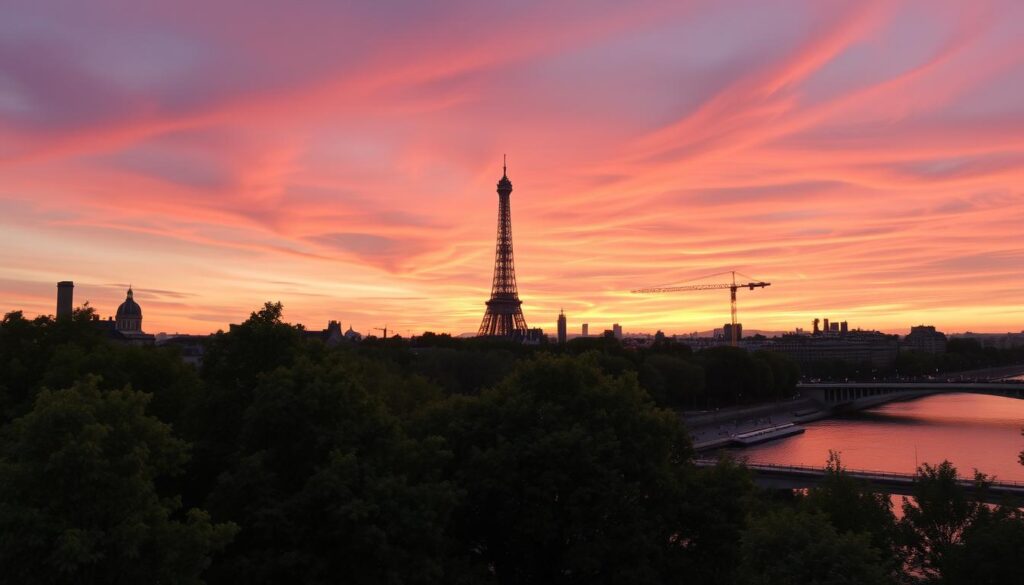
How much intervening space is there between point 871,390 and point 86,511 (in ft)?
277

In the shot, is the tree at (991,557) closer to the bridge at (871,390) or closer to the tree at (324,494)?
the tree at (324,494)

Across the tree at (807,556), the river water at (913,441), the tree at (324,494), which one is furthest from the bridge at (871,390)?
the tree at (324,494)

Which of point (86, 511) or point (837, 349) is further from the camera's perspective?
point (837, 349)

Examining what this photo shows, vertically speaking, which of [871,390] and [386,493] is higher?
[386,493]

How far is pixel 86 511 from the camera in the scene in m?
10.7

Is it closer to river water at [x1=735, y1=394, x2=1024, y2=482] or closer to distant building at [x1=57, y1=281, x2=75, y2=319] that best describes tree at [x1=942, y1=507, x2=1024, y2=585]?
river water at [x1=735, y1=394, x2=1024, y2=482]

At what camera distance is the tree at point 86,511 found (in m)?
10.4

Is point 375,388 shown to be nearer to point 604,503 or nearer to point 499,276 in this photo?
point 604,503

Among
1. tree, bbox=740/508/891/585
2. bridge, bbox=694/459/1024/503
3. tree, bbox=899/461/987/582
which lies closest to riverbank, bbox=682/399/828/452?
bridge, bbox=694/459/1024/503

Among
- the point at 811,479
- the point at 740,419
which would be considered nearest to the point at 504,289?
the point at 740,419

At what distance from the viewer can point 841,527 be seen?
19.3m

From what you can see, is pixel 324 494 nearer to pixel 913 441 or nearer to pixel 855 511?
pixel 855 511

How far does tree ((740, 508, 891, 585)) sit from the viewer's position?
1157cm

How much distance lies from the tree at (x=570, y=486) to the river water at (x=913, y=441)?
26.8 meters
